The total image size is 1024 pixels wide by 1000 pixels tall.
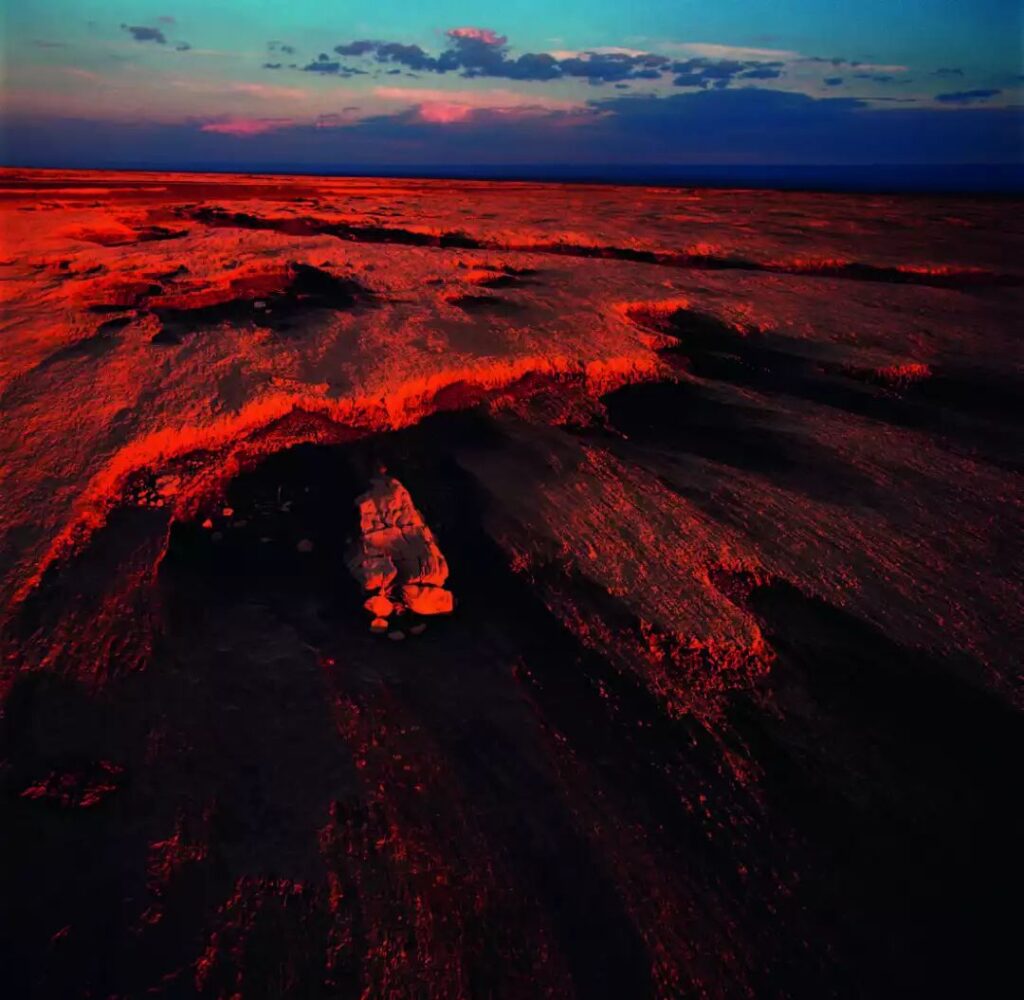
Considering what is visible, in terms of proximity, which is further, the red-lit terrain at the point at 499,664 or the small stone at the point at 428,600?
the small stone at the point at 428,600

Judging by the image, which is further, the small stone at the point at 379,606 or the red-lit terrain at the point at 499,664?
the small stone at the point at 379,606

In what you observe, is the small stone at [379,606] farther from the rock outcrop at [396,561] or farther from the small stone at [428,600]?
the small stone at [428,600]

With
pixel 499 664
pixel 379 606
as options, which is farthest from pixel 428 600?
pixel 499 664

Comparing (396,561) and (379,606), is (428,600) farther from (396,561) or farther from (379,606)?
(396,561)

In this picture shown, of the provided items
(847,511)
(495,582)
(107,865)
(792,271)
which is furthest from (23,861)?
(792,271)

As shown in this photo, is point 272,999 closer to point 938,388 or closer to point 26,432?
point 26,432

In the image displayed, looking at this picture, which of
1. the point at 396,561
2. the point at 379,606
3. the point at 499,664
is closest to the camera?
the point at 499,664

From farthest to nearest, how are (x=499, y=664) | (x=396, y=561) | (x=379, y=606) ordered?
(x=396, y=561) < (x=379, y=606) < (x=499, y=664)

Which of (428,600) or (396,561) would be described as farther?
(396,561)

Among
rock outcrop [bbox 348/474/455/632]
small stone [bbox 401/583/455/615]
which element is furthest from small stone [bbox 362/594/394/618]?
small stone [bbox 401/583/455/615]

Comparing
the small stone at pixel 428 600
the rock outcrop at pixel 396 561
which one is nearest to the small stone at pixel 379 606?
the rock outcrop at pixel 396 561
